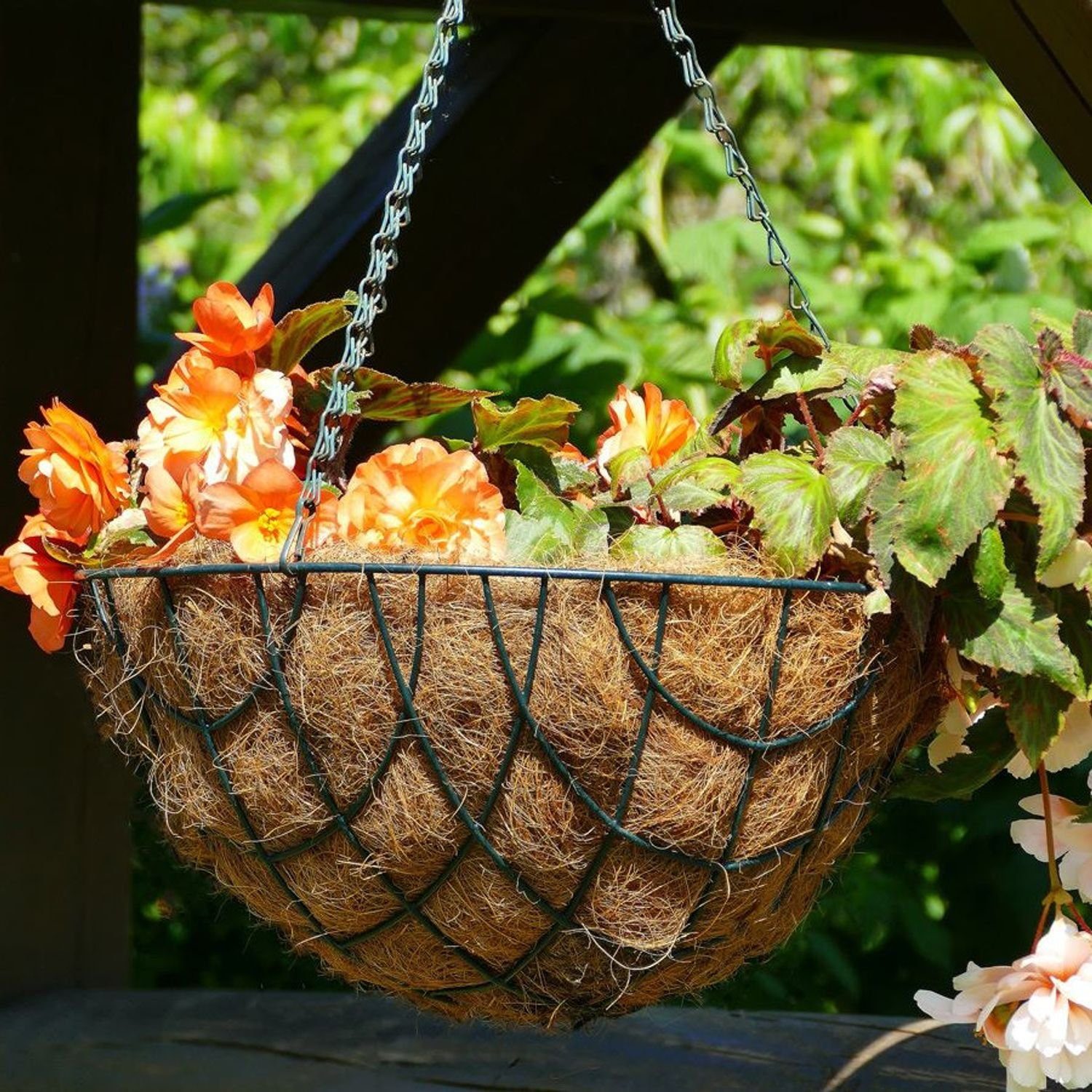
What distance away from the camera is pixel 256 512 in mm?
721

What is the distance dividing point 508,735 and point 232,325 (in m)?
0.27

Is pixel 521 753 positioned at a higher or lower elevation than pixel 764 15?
lower

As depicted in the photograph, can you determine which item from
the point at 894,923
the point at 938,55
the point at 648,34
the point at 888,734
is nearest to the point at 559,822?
the point at 888,734

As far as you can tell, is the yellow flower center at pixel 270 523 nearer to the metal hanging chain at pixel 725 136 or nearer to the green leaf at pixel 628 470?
the green leaf at pixel 628 470

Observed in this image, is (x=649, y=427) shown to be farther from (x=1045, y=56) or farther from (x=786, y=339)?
(x=1045, y=56)

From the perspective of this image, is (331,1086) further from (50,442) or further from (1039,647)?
(1039,647)

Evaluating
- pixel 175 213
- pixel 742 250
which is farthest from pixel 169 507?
pixel 742 250

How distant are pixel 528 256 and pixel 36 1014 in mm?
899

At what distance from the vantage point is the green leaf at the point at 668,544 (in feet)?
2.32

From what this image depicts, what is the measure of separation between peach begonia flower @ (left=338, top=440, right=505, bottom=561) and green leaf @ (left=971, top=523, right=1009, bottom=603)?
0.22 m

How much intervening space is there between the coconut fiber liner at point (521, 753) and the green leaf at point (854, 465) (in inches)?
1.8

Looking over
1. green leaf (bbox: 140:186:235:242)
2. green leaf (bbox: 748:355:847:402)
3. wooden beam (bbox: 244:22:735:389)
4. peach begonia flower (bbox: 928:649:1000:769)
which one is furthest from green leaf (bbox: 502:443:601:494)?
green leaf (bbox: 140:186:235:242)

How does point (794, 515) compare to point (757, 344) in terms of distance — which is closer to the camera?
point (794, 515)

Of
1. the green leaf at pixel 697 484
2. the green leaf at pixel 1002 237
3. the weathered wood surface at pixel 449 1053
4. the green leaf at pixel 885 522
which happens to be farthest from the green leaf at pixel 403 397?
the green leaf at pixel 1002 237
